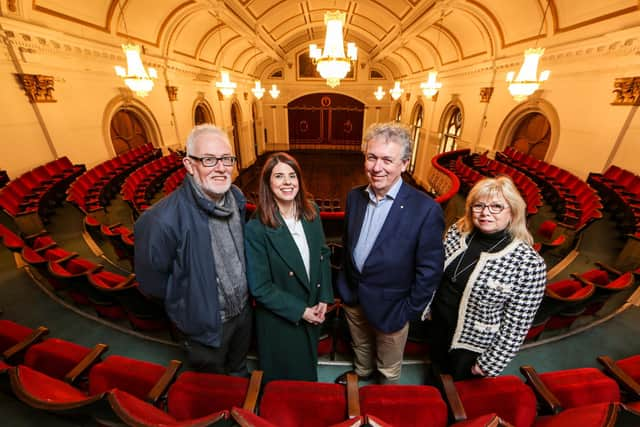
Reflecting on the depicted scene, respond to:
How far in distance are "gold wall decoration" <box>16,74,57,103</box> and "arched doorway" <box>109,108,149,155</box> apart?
6.56 feet

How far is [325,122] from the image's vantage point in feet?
60.7

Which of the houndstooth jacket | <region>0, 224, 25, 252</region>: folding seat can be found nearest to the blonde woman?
the houndstooth jacket

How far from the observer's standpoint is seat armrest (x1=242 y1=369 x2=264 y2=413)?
1293 millimetres

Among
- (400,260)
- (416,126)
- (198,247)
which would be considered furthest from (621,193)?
(416,126)

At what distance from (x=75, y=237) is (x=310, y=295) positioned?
539 cm

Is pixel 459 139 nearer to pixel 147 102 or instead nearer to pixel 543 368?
pixel 543 368

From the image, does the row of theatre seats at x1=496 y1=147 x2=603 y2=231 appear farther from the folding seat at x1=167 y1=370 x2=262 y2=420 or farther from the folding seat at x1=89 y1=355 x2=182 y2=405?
the folding seat at x1=89 y1=355 x2=182 y2=405

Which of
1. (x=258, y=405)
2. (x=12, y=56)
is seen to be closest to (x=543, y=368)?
(x=258, y=405)

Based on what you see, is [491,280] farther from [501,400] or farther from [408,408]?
[408,408]

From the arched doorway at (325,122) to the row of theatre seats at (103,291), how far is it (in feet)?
56.4

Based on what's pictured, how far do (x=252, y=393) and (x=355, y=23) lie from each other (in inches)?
573

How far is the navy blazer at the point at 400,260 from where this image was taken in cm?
143

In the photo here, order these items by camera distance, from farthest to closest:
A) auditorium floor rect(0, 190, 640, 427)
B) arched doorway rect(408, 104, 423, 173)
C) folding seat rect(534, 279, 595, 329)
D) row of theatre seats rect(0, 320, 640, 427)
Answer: arched doorway rect(408, 104, 423, 173) → folding seat rect(534, 279, 595, 329) → auditorium floor rect(0, 190, 640, 427) → row of theatre seats rect(0, 320, 640, 427)

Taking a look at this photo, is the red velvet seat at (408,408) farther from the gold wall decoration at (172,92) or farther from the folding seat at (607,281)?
the gold wall decoration at (172,92)
